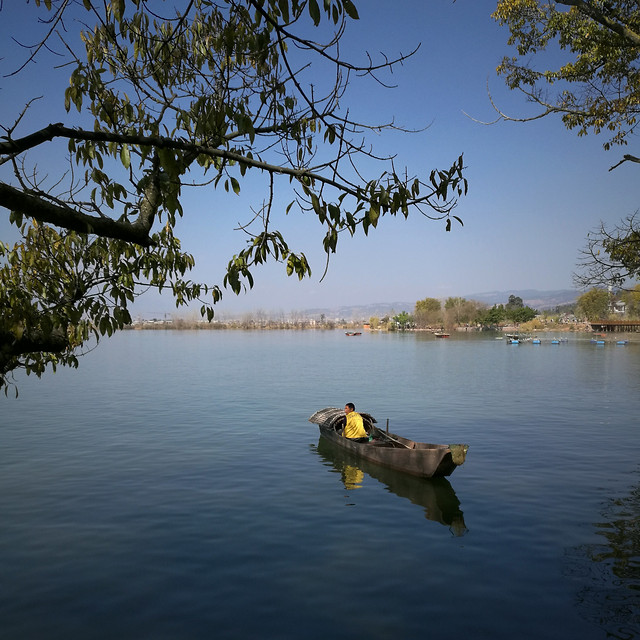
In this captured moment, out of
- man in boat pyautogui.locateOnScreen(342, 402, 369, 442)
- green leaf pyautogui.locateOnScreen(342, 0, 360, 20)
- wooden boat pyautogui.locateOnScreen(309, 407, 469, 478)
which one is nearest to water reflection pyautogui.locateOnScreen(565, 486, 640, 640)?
wooden boat pyautogui.locateOnScreen(309, 407, 469, 478)

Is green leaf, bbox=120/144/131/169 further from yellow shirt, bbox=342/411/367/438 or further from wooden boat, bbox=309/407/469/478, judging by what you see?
yellow shirt, bbox=342/411/367/438

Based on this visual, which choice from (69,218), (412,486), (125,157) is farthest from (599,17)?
(412,486)

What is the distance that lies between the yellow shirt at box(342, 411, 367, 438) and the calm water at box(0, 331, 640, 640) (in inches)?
40.5

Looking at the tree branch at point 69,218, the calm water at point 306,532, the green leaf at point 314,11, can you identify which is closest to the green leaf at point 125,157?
the tree branch at point 69,218

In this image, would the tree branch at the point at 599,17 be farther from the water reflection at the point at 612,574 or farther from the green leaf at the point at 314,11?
the water reflection at the point at 612,574

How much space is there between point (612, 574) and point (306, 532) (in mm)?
6054

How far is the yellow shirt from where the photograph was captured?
19734mm

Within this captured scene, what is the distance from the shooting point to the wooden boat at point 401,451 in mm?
15508

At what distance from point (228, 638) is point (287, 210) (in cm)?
682

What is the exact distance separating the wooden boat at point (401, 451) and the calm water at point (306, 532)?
48 cm

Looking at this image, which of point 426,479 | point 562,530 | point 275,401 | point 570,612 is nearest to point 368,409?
point 275,401

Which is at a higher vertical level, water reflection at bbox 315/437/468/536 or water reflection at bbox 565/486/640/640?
water reflection at bbox 565/486/640/640

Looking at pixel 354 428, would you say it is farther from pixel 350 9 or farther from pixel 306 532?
pixel 350 9

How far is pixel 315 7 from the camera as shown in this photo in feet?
9.78
